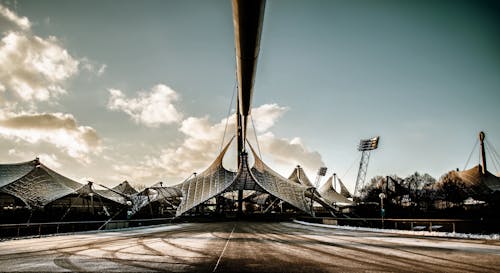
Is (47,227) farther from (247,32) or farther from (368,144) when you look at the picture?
(368,144)

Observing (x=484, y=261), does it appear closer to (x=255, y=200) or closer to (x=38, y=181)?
(x=38, y=181)

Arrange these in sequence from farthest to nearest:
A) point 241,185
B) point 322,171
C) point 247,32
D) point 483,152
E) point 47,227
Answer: point 322,171 → point 483,152 → point 241,185 → point 47,227 → point 247,32

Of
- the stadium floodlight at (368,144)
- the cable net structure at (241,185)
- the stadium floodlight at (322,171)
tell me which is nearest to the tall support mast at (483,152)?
the stadium floodlight at (368,144)

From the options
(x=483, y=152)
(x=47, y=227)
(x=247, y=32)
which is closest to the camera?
(x=247, y=32)

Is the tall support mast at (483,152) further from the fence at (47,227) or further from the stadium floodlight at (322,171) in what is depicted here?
the fence at (47,227)

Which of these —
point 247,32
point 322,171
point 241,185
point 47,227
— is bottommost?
point 47,227

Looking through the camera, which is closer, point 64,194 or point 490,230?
point 490,230

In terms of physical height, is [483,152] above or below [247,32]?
above

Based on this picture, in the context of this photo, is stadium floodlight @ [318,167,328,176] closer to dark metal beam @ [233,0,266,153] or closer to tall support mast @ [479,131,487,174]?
tall support mast @ [479,131,487,174]

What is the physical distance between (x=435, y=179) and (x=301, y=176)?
43.2 meters

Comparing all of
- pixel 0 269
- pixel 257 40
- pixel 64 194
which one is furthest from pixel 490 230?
pixel 64 194

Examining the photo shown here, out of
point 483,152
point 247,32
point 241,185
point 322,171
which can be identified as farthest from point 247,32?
point 322,171

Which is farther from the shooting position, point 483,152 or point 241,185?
point 483,152

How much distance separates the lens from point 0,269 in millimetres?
8016
